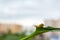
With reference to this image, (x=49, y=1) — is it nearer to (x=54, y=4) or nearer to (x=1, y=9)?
(x=54, y=4)

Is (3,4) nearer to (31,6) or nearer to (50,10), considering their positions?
(31,6)

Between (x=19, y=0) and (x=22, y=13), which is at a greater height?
(x=19, y=0)

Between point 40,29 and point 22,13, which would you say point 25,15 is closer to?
point 22,13

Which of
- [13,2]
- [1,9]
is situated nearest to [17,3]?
[13,2]

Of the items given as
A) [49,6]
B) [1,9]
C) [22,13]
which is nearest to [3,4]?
[1,9]

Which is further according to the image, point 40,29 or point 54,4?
point 54,4

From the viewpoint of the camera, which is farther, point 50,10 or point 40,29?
point 50,10

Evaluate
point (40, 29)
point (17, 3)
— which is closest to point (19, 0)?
point (17, 3)

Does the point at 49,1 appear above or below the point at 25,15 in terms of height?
above
